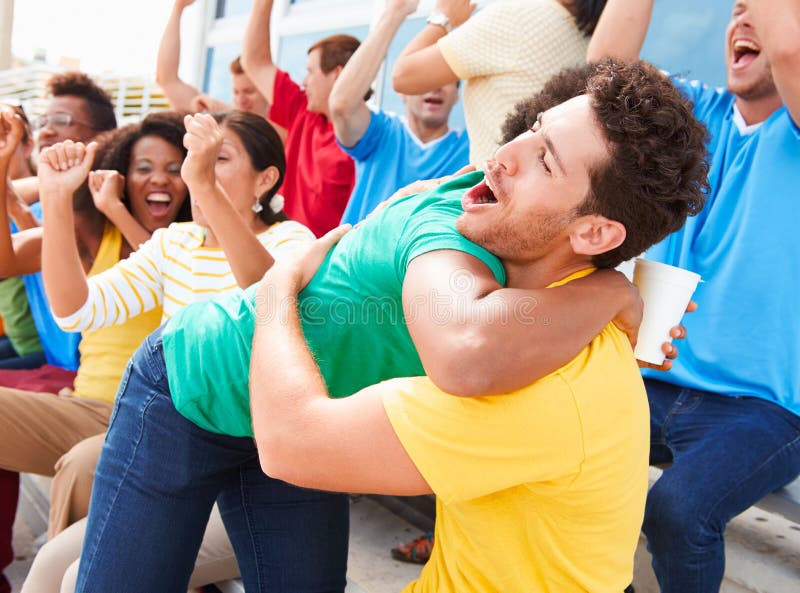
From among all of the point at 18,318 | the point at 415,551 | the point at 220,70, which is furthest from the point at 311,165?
the point at 220,70

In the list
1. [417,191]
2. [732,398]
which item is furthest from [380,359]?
[732,398]

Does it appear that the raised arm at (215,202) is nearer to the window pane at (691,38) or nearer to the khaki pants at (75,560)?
the khaki pants at (75,560)

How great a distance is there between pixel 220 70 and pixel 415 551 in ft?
19.7

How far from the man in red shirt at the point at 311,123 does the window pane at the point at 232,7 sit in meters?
3.38

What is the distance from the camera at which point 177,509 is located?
4.98ft

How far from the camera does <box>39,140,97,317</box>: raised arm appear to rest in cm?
216

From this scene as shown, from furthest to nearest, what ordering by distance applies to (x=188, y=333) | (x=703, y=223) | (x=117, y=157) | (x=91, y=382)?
(x=117, y=157)
(x=91, y=382)
(x=703, y=223)
(x=188, y=333)

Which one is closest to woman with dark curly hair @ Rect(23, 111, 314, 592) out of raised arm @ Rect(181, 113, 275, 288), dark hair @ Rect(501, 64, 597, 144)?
raised arm @ Rect(181, 113, 275, 288)

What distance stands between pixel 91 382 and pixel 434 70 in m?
1.60

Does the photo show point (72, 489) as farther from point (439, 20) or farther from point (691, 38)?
point (691, 38)

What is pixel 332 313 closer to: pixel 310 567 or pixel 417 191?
pixel 417 191

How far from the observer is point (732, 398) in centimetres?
196

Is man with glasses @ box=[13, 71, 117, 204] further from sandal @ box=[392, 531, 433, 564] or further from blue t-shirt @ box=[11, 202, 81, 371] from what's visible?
sandal @ box=[392, 531, 433, 564]

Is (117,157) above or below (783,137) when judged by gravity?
below
